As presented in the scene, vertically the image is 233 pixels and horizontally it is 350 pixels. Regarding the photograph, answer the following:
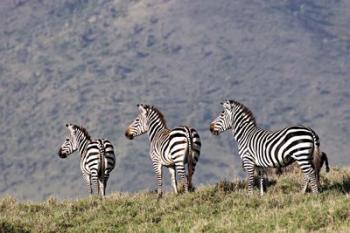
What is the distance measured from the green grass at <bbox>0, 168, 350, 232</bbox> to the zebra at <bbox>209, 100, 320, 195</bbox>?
2.35 feet

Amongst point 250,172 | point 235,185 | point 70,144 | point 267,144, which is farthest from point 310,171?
point 70,144

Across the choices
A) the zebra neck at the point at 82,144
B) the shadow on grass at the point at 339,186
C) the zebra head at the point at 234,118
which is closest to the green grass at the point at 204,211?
the shadow on grass at the point at 339,186

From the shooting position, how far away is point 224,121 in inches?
1073

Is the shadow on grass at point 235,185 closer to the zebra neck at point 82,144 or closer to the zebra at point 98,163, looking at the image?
the zebra at point 98,163

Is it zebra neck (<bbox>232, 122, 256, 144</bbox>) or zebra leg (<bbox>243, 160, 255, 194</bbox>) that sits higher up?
zebra neck (<bbox>232, 122, 256, 144</bbox>)

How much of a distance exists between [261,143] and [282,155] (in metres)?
1.28

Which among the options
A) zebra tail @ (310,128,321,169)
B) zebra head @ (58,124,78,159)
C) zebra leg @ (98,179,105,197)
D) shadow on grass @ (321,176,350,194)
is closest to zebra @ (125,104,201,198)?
zebra leg @ (98,179,105,197)

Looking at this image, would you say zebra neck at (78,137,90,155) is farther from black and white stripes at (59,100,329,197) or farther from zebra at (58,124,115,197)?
zebra at (58,124,115,197)

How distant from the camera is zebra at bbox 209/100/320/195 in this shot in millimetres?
22781

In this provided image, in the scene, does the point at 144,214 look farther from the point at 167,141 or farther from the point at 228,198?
the point at 167,141

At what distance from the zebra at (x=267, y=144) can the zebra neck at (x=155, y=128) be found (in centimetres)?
179

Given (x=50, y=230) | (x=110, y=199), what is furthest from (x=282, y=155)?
(x=50, y=230)

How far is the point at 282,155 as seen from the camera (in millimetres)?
23172

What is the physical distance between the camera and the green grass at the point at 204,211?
61.8 feet
